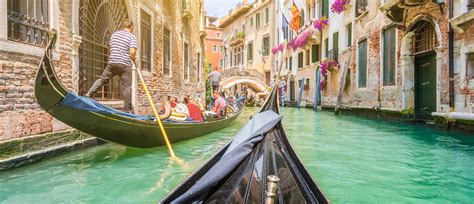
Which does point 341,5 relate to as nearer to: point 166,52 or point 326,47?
point 326,47

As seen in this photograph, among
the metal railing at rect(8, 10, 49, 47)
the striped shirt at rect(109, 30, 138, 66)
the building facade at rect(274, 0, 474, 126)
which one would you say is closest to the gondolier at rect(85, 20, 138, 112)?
the striped shirt at rect(109, 30, 138, 66)

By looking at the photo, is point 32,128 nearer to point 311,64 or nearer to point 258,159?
point 258,159

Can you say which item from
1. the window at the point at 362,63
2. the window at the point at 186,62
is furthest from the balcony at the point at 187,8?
the window at the point at 362,63

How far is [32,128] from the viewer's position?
12.0 ft

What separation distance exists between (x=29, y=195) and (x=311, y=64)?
15.0 meters

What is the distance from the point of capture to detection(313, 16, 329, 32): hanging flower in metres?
14.4

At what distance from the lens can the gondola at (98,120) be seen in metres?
3.10

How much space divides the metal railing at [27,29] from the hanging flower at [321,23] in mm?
12045

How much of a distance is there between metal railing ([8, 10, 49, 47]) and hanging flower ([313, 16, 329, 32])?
12.0 m

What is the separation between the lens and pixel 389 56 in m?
8.70

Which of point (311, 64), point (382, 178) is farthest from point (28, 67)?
point (311, 64)

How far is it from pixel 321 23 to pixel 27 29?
40.8 feet

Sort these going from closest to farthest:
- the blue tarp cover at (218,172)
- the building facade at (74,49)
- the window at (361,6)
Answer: the blue tarp cover at (218,172), the building facade at (74,49), the window at (361,6)

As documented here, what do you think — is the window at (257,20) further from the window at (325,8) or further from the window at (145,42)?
the window at (145,42)
